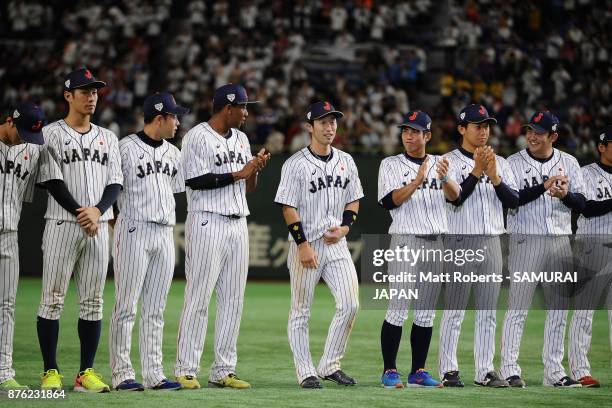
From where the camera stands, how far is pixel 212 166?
334 inches

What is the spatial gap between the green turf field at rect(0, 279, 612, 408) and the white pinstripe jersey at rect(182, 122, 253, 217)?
1525mm

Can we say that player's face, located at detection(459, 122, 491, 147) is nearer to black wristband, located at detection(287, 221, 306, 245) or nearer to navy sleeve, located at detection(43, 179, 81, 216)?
black wristband, located at detection(287, 221, 306, 245)

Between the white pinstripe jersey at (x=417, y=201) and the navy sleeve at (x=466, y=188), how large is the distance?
0.13 meters

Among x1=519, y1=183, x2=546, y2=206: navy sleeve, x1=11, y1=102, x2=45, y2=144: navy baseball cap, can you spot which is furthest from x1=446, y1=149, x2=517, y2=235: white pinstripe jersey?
x1=11, y1=102, x2=45, y2=144: navy baseball cap

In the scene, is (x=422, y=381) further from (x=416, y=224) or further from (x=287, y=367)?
(x=287, y=367)

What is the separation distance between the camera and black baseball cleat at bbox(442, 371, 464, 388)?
8.68m

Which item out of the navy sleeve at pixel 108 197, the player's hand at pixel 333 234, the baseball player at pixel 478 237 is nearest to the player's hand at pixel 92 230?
the navy sleeve at pixel 108 197

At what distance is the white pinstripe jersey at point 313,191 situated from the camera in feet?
28.4

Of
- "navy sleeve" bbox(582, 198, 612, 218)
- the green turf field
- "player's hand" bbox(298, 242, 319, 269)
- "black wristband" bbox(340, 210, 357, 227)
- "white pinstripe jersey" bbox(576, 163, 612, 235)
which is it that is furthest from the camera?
"white pinstripe jersey" bbox(576, 163, 612, 235)

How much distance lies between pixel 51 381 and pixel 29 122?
2.05 metres

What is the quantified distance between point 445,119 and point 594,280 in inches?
506

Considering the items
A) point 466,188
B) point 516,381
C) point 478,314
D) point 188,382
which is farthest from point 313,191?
point 516,381

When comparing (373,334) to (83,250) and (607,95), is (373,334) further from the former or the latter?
(607,95)

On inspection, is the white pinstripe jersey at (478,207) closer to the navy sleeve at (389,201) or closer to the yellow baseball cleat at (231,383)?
the navy sleeve at (389,201)
